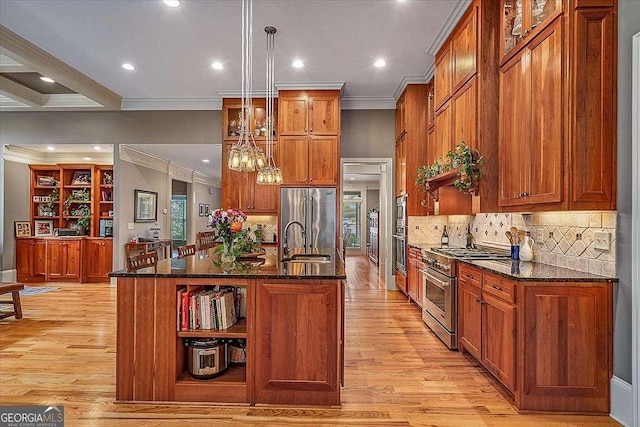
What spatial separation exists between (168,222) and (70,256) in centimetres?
257

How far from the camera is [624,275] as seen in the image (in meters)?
2.25

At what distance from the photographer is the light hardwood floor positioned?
7.50ft

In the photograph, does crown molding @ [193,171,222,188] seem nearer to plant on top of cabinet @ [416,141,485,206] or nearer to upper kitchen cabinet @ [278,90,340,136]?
upper kitchen cabinet @ [278,90,340,136]

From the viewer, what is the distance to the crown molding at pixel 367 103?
6219mm

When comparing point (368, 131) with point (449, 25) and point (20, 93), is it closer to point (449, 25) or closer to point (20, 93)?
point (449, 25)

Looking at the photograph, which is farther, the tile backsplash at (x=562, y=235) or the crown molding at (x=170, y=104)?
the crown molding at (x=170, y=104)

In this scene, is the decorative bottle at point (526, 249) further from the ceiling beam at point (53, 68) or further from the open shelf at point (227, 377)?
the ceiling beam at point (53, 68)

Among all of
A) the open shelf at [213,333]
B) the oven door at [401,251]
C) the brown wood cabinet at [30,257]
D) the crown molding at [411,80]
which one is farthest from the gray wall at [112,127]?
the open shelf at [213,333]

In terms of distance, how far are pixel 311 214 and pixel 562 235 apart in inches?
133

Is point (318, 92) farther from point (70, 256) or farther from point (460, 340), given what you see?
point (70, 256)

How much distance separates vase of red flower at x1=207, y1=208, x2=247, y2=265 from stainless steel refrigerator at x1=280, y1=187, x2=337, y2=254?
248cm

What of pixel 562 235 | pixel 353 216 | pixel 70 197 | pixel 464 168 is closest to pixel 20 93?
pixel 70 197

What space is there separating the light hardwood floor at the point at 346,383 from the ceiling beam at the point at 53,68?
311 cm

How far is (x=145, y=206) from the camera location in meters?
7.70
